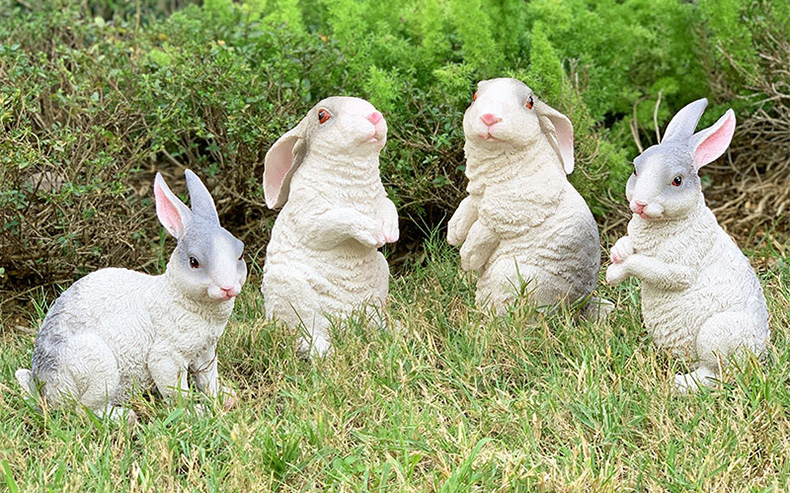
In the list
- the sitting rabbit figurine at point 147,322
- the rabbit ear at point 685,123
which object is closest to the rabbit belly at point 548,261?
the rabbit ear at point 685,123

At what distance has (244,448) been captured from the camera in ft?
10.2

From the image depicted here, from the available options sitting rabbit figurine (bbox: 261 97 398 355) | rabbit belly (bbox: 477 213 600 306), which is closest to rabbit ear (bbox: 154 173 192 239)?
sitting rabbit figurine (bbox: 261 97 398 355)

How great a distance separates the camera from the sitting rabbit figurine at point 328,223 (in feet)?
12.1

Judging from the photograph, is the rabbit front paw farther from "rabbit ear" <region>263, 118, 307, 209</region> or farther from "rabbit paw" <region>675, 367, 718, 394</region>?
"rabbit paw" <region>675, 367, 718, 394</region>

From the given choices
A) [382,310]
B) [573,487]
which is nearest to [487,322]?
[382,310]

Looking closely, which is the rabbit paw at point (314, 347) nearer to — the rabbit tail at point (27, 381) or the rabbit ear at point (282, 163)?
the rabbit ear at point (282, 163)

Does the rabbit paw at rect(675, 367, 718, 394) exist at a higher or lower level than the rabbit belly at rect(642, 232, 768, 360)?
lower

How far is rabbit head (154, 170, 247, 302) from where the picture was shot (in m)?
3.22

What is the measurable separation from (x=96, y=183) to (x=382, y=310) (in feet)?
4.61

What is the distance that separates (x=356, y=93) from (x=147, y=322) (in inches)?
78.2

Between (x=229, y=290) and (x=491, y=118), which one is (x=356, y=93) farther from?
(x=229, y=290)

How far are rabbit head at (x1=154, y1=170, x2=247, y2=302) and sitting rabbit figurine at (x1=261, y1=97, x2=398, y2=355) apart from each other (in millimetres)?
441

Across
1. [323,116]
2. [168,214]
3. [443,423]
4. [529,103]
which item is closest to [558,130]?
[529,103]

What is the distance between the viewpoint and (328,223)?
12.1 ft
